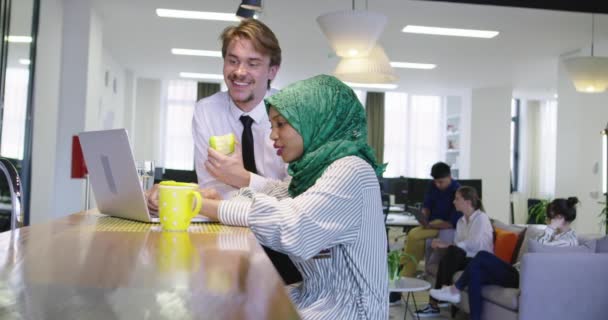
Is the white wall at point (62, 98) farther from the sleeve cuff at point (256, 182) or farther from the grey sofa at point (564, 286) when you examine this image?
the sleeve cuff at point (256, 182)

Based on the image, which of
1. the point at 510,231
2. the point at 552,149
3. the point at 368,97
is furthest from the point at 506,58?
the point at 552,149

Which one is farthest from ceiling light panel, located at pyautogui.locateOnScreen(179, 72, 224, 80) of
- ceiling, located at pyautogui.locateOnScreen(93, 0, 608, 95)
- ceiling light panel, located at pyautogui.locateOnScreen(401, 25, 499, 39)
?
ceiling light panel, located at pyautogui.locateOnScreen(401, 25, 499, 39)

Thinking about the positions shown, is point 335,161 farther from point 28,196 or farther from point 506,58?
point 506,58

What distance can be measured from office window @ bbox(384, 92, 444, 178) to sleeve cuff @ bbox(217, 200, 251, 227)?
12964 mm

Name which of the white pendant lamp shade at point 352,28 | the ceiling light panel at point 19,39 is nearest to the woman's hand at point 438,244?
the white pendant lamp shade at point 352,28

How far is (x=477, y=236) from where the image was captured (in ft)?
19.2

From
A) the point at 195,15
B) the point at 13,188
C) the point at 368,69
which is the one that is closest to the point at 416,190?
the point at 368,69

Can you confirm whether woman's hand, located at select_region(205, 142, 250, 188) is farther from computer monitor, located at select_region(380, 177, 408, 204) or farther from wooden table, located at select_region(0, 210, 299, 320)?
computer monitor, located at select_region(380, 177, 408, 204)

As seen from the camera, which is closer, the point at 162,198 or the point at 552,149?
the point at 162,198

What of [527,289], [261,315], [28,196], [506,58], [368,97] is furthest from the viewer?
[368,97]

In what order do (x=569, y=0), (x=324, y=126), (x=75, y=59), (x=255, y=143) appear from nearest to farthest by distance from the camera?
1. (x=324, y=126)
2. (x=255, y=143)
3. (x=569, y=0)
4. (x=75, y=59)

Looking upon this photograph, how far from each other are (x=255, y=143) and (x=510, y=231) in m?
4.76

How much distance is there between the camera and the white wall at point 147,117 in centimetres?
1303

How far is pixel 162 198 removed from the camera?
151cm
